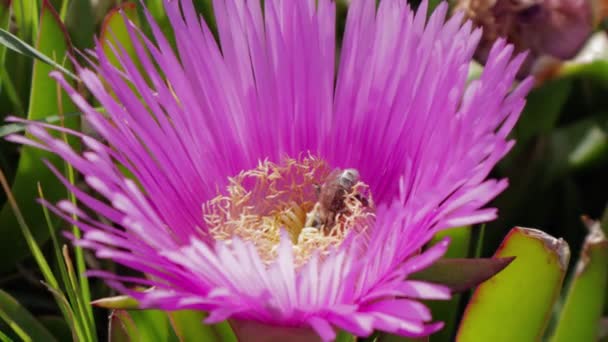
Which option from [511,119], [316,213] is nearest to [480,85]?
[511,119]

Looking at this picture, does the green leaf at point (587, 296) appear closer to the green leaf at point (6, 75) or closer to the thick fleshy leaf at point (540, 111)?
the thick fleshy leaf at point (540, 111)

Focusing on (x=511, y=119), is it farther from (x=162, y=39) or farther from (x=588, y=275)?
(x=162, y=39)

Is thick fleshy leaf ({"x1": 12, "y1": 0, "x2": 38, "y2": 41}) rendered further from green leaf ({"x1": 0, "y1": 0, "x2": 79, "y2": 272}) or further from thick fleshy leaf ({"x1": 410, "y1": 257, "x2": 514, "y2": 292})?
thick fleshy leaf ({"x1": 410, "y1": 257, "x2": 514, "y2": 292})

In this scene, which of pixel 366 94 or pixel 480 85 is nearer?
pixel 480 85

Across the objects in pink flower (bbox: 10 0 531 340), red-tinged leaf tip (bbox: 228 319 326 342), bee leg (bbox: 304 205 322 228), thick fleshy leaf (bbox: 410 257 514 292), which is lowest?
bee leg (bbox: 304 205 322 228)

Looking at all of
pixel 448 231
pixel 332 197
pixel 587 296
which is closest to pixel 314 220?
pixel 332 197

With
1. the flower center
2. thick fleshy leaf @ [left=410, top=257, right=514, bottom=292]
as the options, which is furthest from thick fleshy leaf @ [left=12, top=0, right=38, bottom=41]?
thick fleshy leaf @ [left=410, top=257, right=514, bottom=292]
